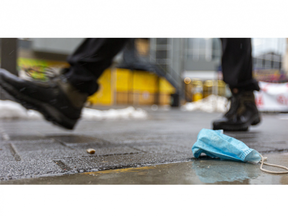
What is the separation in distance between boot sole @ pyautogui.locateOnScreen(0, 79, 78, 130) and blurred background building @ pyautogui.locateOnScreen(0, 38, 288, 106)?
890 cm

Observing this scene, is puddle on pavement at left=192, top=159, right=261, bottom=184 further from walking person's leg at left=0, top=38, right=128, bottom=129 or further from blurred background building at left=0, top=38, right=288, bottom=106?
blurred background building at left=0, top=38, right=288, bottom=106

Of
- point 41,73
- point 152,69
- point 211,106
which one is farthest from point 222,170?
point 152,69

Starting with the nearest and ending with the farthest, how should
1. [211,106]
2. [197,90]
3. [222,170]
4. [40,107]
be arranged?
[222,170] → [40,107] → [211,106] → [197,90]

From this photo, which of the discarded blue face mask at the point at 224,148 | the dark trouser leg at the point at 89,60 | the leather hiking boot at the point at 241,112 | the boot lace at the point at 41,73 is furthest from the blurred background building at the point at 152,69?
the discarded blue face mask at the point at 224,148

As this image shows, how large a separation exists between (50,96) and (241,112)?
1.47 meters

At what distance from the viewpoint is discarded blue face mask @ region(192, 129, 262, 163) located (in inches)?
40.1

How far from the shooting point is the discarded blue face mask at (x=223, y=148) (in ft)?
3.34

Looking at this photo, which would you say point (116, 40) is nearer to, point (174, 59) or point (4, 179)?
point (4, 179)

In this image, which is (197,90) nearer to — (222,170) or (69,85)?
(69,85)

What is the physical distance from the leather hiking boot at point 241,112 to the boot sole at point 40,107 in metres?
1.22

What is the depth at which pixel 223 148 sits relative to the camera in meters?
1.06

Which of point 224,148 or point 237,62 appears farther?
point 237,62

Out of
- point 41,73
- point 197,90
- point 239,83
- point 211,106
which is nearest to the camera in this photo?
point 41,73
